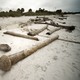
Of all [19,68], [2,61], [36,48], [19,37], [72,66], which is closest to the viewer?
[2,61]

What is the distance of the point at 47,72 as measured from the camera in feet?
8.28

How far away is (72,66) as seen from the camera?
2.87 meters

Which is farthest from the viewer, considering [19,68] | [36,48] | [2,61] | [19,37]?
[19,37]

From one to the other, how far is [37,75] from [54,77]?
43 centimetres

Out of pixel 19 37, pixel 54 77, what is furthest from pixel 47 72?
pixel 19 37

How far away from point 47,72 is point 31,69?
1.51ft

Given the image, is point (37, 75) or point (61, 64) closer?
point (37, 75)

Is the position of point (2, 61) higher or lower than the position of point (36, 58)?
higher

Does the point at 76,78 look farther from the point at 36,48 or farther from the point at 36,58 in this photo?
the point at 36,48

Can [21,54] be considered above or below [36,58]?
above

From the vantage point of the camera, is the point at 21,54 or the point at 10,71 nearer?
the point at 10,71

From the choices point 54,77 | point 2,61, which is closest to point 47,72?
point 54,77

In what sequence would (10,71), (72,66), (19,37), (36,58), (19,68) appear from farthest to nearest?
(19,37) < (36,58) < (72,66) < (19,68) < (10,71)

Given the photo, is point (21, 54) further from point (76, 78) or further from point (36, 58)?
point (76, 78)
